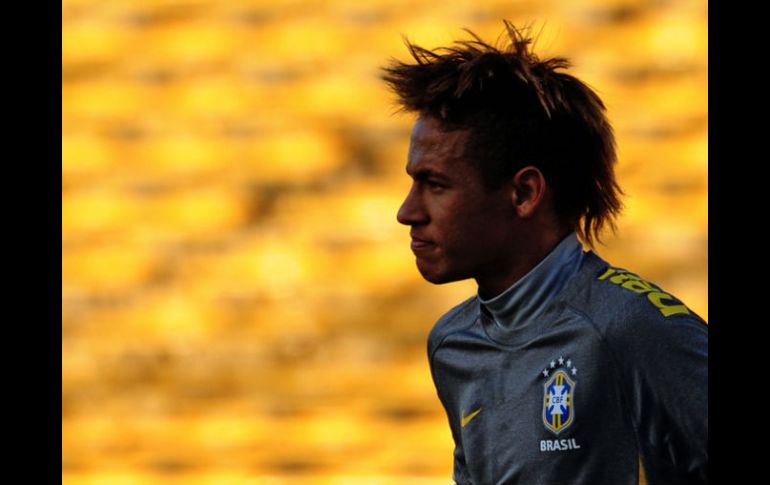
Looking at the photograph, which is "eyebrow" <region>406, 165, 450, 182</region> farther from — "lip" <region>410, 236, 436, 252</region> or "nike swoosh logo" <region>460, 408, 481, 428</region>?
"nike swoosh logo" <region>460, 408, 481, 428</region>

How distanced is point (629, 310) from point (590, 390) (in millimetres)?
128

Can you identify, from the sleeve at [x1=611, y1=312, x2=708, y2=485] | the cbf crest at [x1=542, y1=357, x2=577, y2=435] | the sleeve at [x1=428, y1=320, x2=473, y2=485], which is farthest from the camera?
the sleeve at [x1=428, y1=320, x2=473, y2=485]

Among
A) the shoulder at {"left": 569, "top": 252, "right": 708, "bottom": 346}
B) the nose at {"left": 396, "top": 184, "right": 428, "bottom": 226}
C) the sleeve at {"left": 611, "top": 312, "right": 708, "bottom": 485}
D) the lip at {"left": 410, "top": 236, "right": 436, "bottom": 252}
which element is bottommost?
the sleeve at {"left": 611, "top": 312, "right": 708, "bottom": 485}

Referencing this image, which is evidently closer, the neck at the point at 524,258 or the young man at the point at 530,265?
the young man at the point at 530,265

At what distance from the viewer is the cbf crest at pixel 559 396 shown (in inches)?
91.7

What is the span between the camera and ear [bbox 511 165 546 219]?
2443 mm

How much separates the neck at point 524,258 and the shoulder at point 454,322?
18 centimetres

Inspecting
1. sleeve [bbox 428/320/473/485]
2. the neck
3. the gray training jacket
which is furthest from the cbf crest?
sleeve [bbox 428/320/473/485]

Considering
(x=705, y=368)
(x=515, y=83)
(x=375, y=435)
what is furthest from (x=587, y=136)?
(x=375, y=435)

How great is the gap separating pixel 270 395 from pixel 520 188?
2.07m

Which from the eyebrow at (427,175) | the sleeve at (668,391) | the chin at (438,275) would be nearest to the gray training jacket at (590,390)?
the sleeve at (668,391)

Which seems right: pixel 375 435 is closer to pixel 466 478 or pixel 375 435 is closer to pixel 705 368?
pixel 466 478

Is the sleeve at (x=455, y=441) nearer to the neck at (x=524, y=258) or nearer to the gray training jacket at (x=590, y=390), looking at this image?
the gray training jacket at (x=590, y=390)

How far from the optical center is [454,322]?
2711 millimetres
